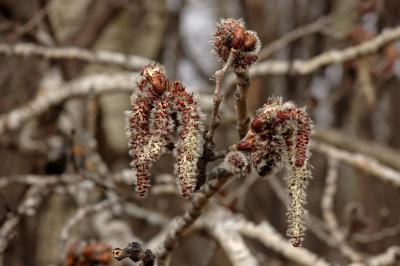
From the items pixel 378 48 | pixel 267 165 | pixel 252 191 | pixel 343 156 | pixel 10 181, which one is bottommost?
pixel 267 165

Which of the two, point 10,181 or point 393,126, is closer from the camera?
point 10,181

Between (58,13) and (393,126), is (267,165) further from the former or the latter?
(393,126)

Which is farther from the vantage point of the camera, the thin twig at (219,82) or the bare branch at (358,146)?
the bare branch at (358,146)

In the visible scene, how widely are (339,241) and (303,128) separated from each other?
1.61 metres

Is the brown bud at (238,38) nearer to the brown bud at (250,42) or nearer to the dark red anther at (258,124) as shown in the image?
the brown bud at (250,42)

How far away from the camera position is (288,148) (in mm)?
1137

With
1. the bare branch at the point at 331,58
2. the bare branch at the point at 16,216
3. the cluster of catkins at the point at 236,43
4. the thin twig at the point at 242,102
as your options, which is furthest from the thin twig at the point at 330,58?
the cluster of catkins at the point at 236,43

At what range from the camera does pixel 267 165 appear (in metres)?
1.19

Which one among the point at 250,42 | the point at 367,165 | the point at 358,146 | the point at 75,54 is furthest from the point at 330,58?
the point at 250,42

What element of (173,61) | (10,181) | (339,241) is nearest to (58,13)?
(173,61)

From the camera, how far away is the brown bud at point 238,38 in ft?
3.85

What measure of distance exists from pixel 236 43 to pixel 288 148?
0.22 m

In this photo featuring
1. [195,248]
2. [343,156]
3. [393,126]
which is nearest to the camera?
[343,156]

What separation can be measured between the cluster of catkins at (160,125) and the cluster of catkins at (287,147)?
13 centimetres
